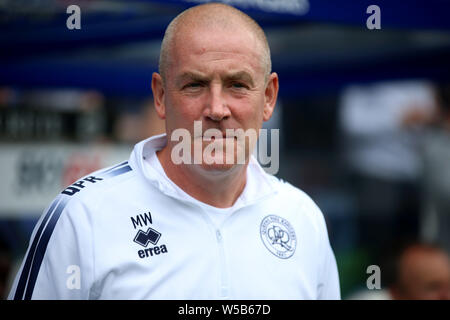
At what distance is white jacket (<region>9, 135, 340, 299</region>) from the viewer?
6.33 feet

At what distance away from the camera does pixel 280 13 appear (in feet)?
8.45

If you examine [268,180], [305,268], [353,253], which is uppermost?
[268,180]

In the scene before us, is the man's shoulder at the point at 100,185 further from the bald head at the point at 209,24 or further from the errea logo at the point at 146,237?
the bald head at the point at 209,24

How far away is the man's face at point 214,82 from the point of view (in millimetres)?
2018

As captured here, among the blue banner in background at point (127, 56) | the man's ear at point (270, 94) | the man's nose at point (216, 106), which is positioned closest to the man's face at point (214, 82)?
the man's nose at point (216, 106)

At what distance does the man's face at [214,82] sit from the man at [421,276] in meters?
1.75

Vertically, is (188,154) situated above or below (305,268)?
above

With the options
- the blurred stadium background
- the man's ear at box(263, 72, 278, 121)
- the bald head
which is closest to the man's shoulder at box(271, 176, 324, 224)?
the man's ear at box(263, 72, 278, 121)

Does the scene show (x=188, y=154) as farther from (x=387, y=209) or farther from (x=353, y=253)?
(x=387, y=209)

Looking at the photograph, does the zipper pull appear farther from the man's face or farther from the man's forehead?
the man's forehead

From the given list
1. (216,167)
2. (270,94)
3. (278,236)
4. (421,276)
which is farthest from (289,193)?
(421,276)

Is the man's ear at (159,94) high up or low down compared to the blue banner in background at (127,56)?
down

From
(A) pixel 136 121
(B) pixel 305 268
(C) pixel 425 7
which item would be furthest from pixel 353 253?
(B) pixel 305 268

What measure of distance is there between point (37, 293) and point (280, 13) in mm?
1374
